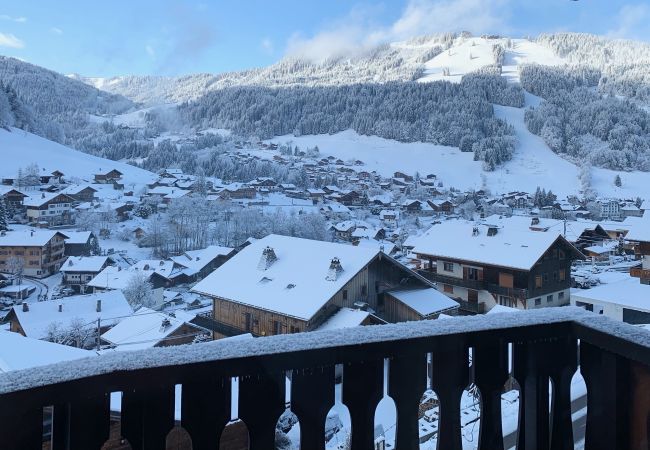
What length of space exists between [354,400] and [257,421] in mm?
196

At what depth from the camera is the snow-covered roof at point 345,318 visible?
8047 millimetres

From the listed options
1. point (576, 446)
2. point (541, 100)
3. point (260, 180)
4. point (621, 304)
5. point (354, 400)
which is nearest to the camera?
point (354, 400)

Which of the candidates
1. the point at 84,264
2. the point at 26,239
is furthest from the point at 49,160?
the point at 84,264

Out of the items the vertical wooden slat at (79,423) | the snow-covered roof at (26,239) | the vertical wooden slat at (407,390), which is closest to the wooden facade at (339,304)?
the vertical wooden slat at (407,390)

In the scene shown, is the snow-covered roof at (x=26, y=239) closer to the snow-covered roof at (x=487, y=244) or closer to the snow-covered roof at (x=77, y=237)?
the snow-covered roof at (x=77, y=237)

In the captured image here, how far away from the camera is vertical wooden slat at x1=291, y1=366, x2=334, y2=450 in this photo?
0.96 metres

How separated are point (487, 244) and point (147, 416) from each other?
11633 mm

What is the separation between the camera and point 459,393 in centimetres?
109

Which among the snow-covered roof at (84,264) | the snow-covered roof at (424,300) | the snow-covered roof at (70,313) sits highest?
the snow-covered roof at (424,300)

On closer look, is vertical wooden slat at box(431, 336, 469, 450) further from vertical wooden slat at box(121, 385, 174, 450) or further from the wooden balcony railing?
the wooden balcony railing

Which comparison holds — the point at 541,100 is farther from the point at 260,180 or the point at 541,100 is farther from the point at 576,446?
the point at 576,446

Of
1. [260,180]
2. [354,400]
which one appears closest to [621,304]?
[354,400]

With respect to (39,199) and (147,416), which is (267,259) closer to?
(147,416)

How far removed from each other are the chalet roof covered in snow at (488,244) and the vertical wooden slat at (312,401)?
10.5m
